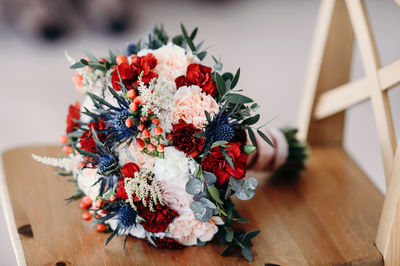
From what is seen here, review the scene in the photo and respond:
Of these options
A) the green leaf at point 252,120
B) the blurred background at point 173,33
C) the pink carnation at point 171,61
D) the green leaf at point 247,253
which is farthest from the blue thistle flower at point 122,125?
the blurred background at point 173,33

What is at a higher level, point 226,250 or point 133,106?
point 133,106

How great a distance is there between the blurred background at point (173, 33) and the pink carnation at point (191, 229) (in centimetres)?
140

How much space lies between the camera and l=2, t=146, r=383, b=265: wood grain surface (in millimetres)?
954

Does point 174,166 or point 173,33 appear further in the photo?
point 173,33

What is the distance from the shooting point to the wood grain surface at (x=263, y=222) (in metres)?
0.95

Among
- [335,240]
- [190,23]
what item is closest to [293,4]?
[190,23]

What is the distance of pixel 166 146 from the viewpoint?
0.91 meters

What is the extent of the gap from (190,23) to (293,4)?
0.92m

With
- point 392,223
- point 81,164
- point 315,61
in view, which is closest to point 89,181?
point 81,164

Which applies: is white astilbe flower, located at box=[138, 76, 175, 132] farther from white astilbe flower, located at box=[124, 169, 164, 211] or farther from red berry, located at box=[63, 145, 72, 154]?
red berry, located at box=[63, 145, 72, 154]

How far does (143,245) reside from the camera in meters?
0.98

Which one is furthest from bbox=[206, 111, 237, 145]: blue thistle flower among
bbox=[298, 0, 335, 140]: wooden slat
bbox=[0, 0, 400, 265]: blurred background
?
bbox=[0, 0, 400, 265]: blurred background

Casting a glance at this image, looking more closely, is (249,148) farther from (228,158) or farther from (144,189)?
(144,189)

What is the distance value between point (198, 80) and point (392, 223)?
48 centimetres
